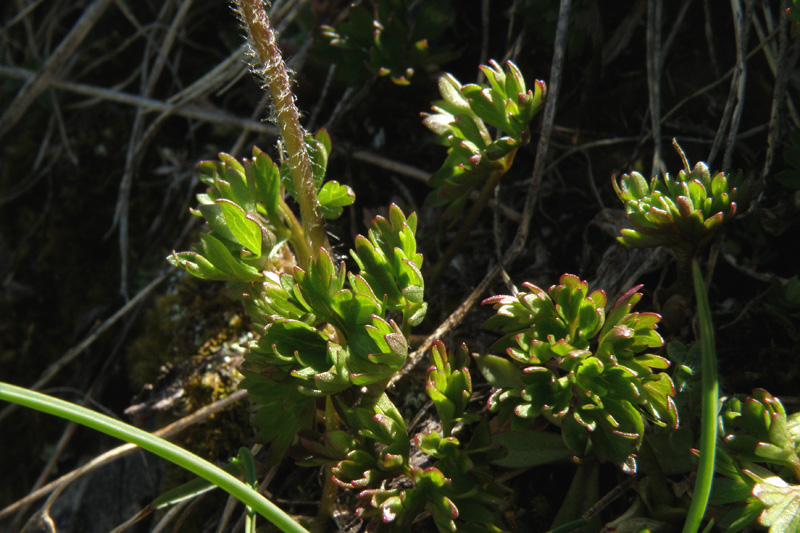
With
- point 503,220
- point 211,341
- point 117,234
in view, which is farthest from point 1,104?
point 503,220

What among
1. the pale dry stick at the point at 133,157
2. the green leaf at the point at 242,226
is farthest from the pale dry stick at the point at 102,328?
the green leaf at the point at 242,226

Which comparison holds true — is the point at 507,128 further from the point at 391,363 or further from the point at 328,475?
the point at 328,475

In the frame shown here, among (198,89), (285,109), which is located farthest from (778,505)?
(198,89)

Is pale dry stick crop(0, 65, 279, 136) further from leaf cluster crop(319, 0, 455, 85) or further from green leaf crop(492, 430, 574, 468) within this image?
green leaf crop(492, 430, 574, 468)

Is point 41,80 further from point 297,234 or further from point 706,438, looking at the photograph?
point 706,438

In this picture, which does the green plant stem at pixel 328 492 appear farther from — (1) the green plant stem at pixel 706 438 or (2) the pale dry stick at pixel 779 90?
(2) the pale dry stick at pixel 779 90

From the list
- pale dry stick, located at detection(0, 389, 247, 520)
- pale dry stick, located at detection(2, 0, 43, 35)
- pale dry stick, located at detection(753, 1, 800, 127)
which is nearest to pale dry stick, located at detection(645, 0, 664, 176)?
pale dry stick, located at detection(753, 1, 800, 127)
